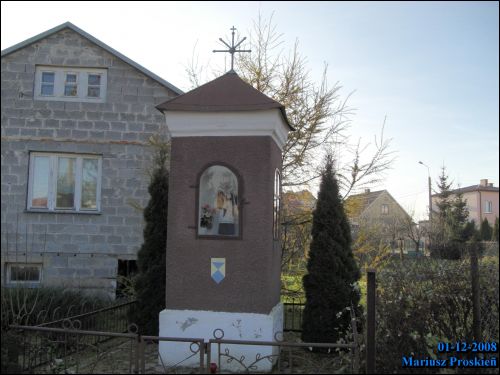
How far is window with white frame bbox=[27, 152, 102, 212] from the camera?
11.2 metres

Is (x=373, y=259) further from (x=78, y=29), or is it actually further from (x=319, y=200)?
(x=78, y=29)

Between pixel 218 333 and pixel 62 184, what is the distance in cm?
640

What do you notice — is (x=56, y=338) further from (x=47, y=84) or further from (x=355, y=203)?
(x=355, y=203)

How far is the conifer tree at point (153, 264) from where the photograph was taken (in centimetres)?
823

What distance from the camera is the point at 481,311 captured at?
19.2 feet

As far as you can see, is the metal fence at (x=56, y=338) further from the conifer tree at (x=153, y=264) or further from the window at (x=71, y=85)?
the window at (x=71, y=85)

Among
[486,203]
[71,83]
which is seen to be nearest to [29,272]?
[71,83]

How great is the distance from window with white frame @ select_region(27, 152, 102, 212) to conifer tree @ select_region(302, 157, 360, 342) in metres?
5.73

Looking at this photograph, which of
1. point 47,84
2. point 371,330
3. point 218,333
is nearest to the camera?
point 371,330

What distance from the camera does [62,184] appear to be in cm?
1120

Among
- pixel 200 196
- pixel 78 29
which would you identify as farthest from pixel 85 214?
pixel 200 196

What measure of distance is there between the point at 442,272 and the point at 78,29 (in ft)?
31.6

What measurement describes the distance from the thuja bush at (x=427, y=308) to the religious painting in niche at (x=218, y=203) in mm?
2159

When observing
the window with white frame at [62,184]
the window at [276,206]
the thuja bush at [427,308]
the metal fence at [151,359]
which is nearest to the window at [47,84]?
the window with white frame at [62,184]
